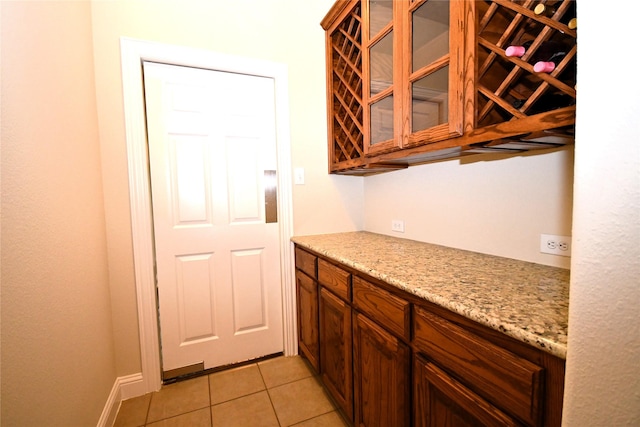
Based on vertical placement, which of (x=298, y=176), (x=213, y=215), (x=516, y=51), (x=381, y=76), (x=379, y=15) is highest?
(x=379, y=15)

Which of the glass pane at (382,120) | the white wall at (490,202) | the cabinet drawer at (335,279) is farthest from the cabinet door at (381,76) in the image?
the cabinet drawer at (335,279)

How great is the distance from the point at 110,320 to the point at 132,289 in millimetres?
200

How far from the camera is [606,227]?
0.39 meters

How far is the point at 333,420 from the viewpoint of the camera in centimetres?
141

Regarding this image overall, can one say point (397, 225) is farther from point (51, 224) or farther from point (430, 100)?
point (51, 224)

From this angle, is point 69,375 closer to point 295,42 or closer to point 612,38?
point 612,38

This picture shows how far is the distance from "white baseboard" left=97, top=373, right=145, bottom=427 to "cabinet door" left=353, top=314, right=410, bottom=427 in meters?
1.33

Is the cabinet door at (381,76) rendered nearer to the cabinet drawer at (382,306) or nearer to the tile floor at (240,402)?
the cabinet drawer at (382,306)

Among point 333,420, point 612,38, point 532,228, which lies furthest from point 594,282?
point 333,420

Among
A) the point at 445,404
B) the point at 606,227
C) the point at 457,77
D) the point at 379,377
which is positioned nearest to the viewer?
the point at 606,227

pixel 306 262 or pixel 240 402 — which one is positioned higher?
pixel 306 262

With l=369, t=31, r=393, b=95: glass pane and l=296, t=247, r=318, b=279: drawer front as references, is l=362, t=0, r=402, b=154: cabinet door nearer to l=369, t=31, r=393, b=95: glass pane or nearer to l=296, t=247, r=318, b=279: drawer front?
l=369, t=31, r=393, b=95: glass pane

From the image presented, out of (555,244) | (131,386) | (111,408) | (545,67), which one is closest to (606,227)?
(545,67)

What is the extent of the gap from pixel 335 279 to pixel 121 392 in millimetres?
1510
